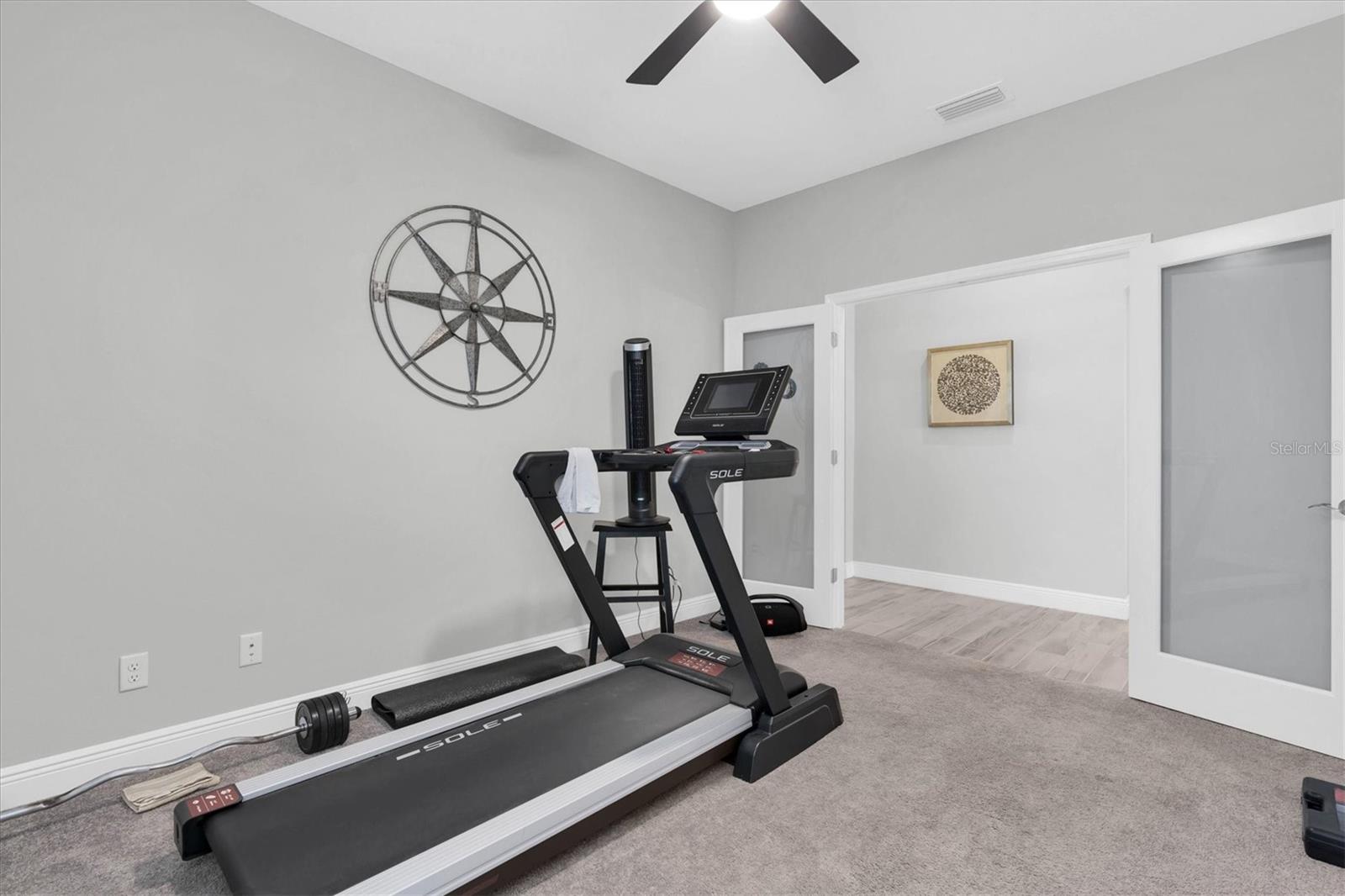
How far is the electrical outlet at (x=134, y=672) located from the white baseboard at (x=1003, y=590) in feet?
15.5

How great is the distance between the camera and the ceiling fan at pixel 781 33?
6.74 ft

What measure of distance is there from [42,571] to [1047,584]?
17.2ft

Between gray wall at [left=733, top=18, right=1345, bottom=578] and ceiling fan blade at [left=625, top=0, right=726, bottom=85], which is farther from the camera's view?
gray wall at [left=733, top=18, right=1345, bottom=578]

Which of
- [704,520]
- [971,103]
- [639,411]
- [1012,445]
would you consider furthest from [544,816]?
[1012,445]

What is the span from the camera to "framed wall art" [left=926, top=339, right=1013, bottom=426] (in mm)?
4832

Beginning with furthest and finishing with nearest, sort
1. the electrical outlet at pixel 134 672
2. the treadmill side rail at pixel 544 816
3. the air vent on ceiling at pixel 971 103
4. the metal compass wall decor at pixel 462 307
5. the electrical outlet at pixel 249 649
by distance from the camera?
the air vent on ceiling at pixel 971 103 < the metal compass wall decor at pixel 462 307 < the electrical outlet at pixel 249 649 < the electrical outlet at pixel 134 672 < the treadmill side rail at pixel 544 816

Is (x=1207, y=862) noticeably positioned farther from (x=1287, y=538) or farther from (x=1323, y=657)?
(x=1287, y=538)

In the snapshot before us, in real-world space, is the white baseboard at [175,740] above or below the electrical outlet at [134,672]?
below

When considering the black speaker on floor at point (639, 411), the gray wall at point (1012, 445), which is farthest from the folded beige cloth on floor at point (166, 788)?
the gray wall at point (1012, 445)

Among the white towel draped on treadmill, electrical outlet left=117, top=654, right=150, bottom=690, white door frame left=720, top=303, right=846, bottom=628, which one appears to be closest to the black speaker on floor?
the white towel draped on treadmill

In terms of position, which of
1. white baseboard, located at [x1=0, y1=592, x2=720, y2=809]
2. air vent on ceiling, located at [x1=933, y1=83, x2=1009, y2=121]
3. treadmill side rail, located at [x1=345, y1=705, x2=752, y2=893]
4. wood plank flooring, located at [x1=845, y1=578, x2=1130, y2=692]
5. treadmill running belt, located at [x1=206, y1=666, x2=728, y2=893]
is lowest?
wood plank flooring, located at [x1=845, y1=578, x2=1130, y2=692]

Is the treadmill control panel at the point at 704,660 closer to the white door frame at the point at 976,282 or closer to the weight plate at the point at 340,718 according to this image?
the weight plate at the point at 340,718

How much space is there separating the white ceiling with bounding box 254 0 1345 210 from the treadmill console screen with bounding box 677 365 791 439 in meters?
1.34

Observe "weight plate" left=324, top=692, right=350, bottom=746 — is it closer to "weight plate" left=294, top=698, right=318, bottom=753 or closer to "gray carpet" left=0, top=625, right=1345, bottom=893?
"weight plate" left=294, top=698, right=318, bottom=753
